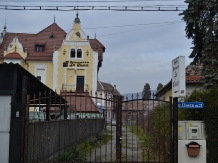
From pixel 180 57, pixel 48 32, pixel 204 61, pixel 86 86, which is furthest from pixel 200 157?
pixel 48 32

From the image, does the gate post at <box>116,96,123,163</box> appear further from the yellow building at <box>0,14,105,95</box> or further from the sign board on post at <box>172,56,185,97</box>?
the yellow building at <box>0,14,105,95</box>

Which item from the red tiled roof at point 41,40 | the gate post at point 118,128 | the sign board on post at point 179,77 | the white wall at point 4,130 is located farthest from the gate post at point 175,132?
the red tiled roof at point 41,40

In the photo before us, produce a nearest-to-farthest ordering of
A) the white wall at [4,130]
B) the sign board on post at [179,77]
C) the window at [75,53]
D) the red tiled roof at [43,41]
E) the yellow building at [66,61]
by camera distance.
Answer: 1. the sign board on post at [179,77]
2. the white wall at [4,130]
3. the yellow building at [66,61]
4. the window at [75,53]
5. the red tiled roof at [43,41]

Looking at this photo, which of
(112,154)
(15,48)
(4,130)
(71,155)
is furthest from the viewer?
(15,48)

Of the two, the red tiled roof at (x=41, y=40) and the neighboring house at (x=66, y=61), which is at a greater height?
the red tiled roof at (x=41, y=40)

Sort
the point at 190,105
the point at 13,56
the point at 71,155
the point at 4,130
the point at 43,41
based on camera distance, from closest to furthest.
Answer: the point at 4,130, the point at 190,105, the point at 71,155, the point at 13,56, the point at 43,41

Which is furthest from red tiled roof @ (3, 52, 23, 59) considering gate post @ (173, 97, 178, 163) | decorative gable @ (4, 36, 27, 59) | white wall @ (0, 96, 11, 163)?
gate post @ (173, 97, 178, 163)

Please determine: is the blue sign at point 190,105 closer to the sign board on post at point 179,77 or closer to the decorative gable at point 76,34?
the sign board on post at point 179,77

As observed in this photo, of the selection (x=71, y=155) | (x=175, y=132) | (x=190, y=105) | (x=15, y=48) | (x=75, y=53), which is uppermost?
(x=15, y=48)

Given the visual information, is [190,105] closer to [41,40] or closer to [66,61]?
[66,61]

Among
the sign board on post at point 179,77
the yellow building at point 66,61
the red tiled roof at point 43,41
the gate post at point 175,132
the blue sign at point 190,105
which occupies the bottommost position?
the gate post at point 175,132

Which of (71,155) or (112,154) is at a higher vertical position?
(71,155)

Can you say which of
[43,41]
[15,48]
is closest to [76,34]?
[43,41]

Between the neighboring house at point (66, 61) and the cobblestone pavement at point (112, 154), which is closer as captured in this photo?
the cobblestone pavement at point (112, 154)
